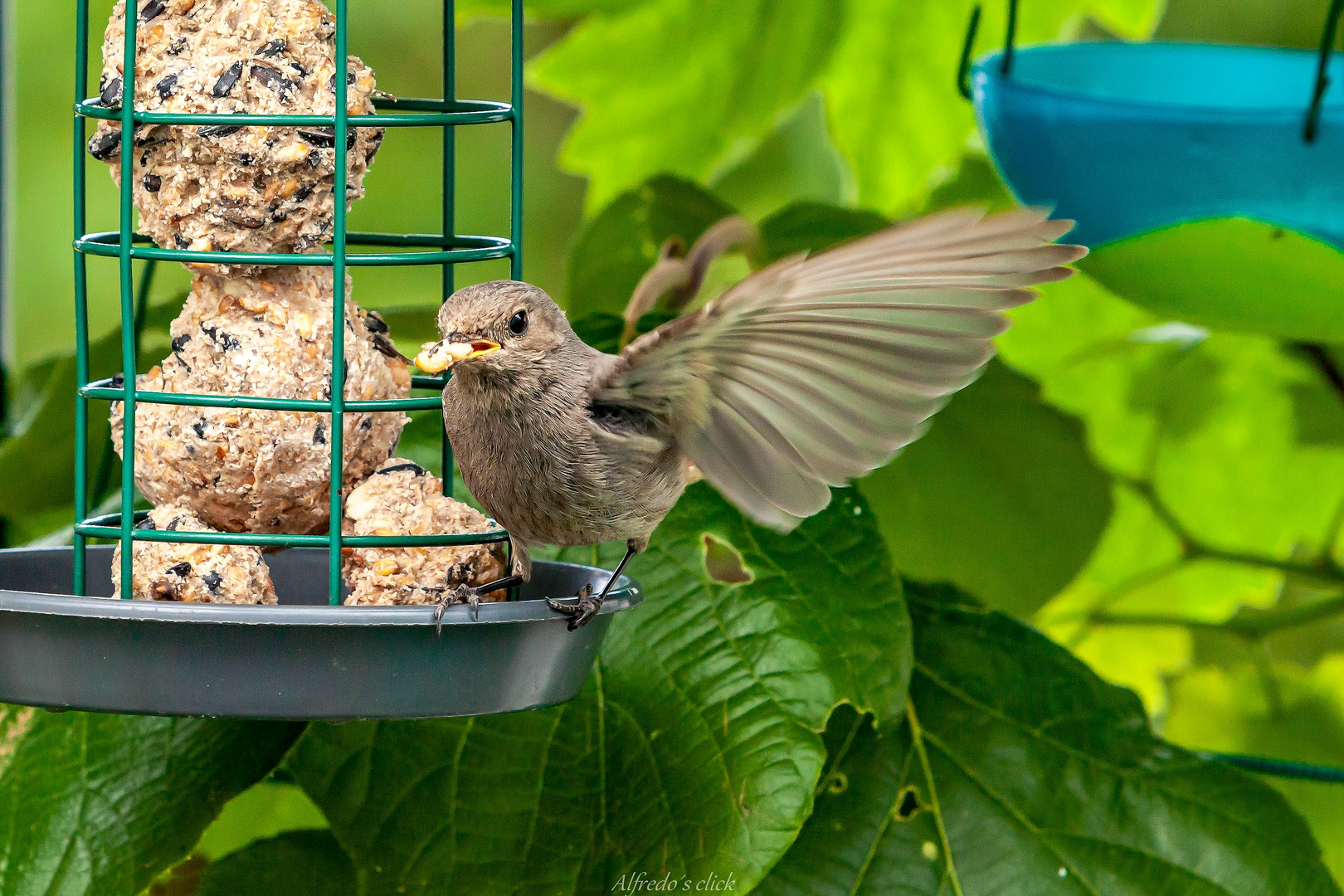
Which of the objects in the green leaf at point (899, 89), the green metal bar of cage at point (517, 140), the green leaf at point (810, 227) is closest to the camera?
the green metal bar of cage at point (517, 140)

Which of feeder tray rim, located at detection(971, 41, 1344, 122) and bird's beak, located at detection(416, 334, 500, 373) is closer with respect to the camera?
bird's beak, located at detection(416, 334, 500, 373)

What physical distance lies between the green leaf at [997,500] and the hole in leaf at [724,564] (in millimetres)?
433

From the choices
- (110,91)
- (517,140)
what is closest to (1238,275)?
(517,140)

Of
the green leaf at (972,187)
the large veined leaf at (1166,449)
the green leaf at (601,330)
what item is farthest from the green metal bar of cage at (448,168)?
the large veined leaf at (1166,449)

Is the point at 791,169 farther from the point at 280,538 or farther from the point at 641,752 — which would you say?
the point at 280,538

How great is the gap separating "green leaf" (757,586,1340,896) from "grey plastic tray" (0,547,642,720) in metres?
0.58

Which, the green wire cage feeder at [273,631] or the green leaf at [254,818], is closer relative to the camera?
the green wire cage feeder at [273,631]

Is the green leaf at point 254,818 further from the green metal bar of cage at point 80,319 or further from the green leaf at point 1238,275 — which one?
the green leaf at point 1238,275

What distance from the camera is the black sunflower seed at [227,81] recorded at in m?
1.09

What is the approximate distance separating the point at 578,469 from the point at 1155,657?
154 cm

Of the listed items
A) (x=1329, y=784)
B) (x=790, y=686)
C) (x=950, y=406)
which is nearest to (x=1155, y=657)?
(x=1329, y=784)

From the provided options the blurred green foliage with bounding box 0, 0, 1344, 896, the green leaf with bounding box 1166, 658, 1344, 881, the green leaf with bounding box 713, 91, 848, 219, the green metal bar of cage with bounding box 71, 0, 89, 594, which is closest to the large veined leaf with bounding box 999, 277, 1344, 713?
the blurred green foliage with bounding box 0, 0, 1344, 896

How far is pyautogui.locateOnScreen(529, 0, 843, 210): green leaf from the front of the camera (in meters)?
2.01

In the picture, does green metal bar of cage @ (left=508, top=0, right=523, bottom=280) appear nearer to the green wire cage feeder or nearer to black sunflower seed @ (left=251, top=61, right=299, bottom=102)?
the green wire cage feeder
